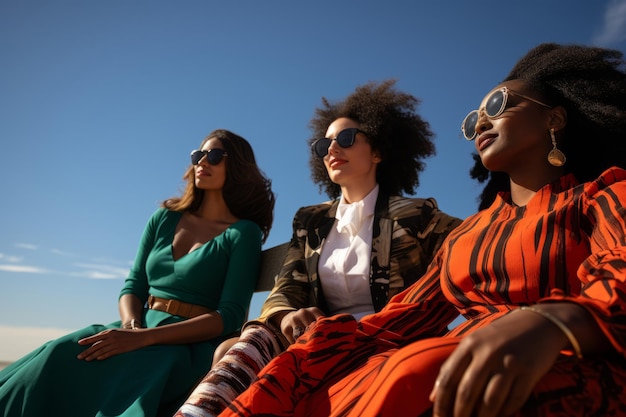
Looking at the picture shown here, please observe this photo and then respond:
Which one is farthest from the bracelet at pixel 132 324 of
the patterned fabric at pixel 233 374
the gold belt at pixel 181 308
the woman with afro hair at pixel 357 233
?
the patterned fabric at pixel 233 374

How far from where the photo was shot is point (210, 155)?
461 cm

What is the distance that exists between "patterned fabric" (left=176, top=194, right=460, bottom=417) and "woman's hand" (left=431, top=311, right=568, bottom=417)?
62.3 inches

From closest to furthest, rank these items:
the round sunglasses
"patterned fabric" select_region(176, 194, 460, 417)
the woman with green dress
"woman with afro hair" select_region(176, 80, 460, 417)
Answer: the round sunglasses < "woman with afro hair" select_region(176, 80, 460, 417) < "patterned fabric" select_region(176, 194, 460, 417) < the woman with green dress

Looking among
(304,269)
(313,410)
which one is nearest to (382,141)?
(304,269)

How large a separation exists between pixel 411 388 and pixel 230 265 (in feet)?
9.42

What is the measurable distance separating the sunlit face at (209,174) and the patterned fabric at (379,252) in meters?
1.16

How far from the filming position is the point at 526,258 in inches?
73.1

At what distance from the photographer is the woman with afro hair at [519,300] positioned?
1.13 metres

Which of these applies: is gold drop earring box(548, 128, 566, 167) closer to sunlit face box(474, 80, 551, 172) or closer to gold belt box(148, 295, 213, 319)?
sunlit face box(474, 80, 551, 172)

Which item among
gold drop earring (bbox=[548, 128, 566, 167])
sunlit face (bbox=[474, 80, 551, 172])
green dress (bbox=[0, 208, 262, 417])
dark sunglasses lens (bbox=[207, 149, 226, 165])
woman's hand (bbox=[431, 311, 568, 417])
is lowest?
green dress (bbox=[0, 208, 262, 417])

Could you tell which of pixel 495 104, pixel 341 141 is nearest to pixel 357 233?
pixel 341 141

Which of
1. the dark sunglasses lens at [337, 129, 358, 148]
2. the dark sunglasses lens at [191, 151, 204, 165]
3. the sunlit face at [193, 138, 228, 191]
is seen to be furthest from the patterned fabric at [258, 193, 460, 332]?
the dark sunglasses lens at [191, 151, 204, 165]

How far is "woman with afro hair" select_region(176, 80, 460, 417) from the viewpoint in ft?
8.75

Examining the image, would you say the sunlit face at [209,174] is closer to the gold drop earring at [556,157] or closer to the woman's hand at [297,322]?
the woman's hand at [297,322]
